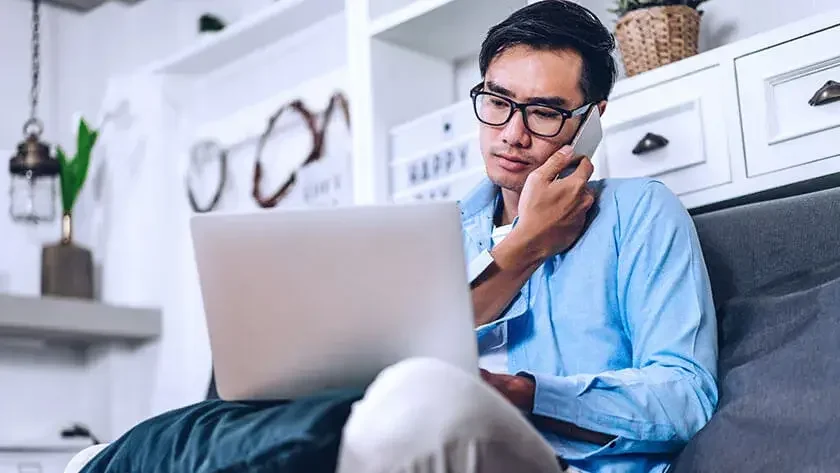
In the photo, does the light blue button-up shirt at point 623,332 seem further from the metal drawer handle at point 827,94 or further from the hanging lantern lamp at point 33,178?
the hanging lantern lamp at point 33,178

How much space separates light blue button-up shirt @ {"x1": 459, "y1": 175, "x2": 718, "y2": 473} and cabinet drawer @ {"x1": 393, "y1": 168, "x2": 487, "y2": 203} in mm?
526

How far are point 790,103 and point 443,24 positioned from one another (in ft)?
2.78

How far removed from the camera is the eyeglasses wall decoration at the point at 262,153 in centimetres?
273

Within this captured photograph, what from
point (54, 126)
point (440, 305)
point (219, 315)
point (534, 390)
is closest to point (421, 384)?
point (440, 305)

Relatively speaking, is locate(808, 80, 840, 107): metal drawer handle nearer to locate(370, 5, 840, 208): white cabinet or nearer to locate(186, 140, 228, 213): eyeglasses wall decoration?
locate(370, 5, 840, 208): white cabinet

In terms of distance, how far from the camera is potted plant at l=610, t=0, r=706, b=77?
6.09ft

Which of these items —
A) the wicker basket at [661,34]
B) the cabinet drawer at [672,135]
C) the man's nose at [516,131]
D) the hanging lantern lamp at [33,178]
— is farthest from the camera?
the hanging lantern lamp at [33,178]

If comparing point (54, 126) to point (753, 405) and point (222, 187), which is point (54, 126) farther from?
point (753, 405)

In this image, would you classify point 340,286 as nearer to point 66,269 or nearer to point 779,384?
point 779,384

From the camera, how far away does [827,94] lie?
1.61 m

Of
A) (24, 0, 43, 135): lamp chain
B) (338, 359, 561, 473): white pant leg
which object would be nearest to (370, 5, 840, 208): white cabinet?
(338, 359, 561, 473): white pant leg

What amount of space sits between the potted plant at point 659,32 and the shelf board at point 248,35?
3.22ft

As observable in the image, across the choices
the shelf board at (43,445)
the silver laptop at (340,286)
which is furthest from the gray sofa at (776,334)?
the shelf board at (43,445)

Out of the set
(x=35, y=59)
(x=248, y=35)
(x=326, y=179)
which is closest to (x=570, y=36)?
(x=326, y=179)
